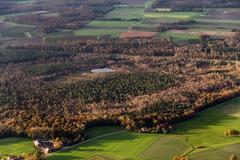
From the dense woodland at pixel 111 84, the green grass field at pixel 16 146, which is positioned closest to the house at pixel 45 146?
the green grass field at pixel 16 146

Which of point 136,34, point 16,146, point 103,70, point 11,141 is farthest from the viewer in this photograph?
point 136,34

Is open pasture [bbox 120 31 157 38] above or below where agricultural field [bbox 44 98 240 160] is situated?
above

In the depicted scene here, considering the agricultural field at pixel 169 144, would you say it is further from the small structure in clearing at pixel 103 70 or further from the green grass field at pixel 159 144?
the small structure in clearing at pixel 103 70

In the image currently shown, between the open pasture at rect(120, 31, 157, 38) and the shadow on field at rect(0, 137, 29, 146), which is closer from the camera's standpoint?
the shadow on field at rect(0, 137, 29, 146)

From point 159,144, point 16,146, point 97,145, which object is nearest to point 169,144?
point 159,144

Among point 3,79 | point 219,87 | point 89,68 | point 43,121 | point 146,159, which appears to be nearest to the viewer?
point 146,159

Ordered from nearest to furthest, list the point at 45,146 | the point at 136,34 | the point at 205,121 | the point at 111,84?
the point at 45,146 → the point at 205,121 → the point at 111,84 → the point at 136,34

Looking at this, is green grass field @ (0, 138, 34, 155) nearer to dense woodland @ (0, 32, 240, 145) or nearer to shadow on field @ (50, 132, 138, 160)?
dense woodland @ (0, 32, 240, 145)

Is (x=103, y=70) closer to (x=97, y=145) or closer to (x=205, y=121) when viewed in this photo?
(x=205, y=121)

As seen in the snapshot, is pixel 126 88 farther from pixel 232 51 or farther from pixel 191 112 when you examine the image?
pixel 232 51

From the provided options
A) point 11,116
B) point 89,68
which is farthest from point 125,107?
point 89,68

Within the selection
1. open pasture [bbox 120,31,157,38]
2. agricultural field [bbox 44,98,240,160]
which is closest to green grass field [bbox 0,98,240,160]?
agricultural field [bbox 44,98,240,160]
